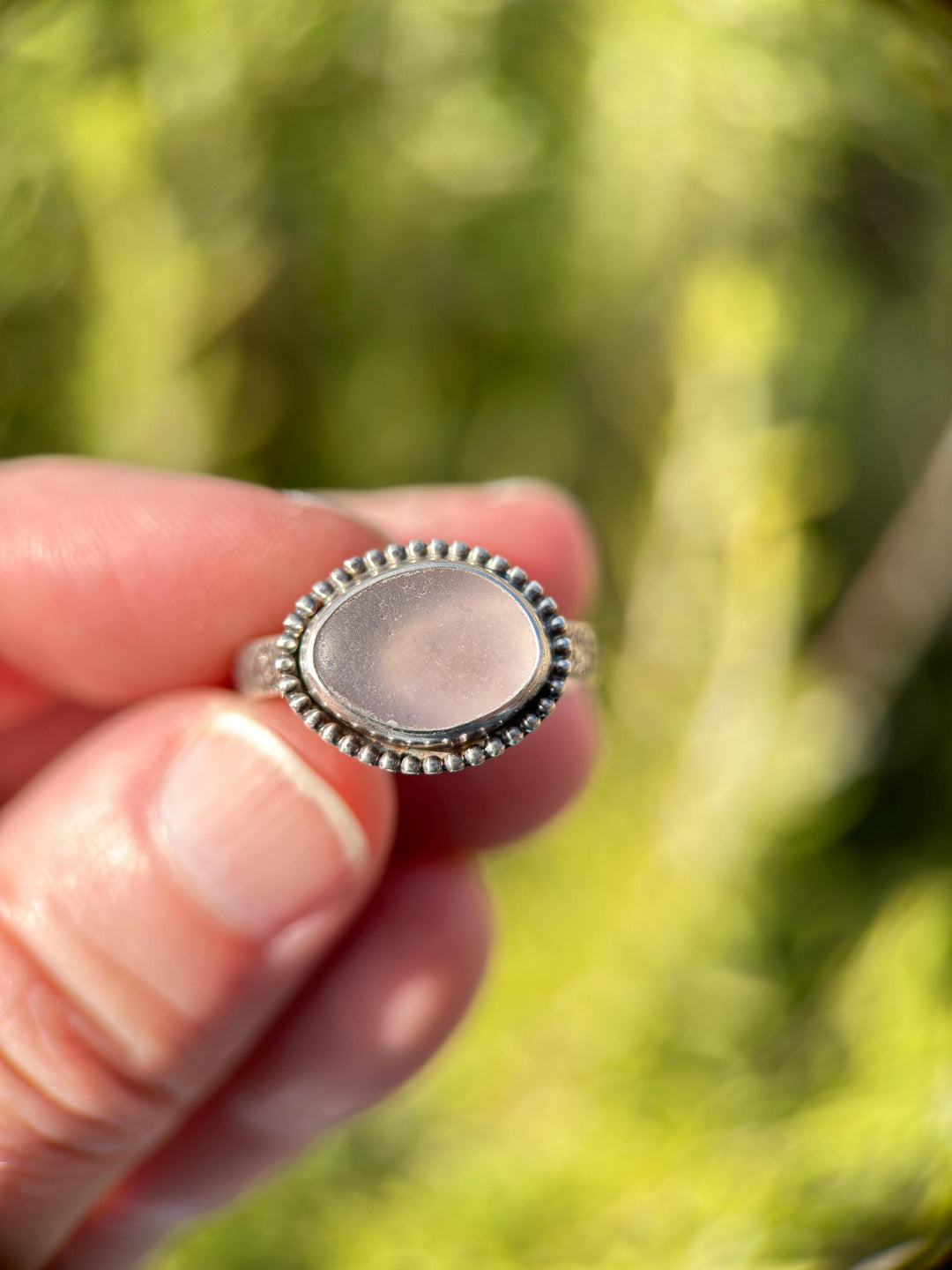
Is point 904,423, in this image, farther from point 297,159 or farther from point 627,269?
point 297,159

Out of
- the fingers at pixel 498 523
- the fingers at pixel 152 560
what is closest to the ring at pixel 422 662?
the fingers at pixel 152 560

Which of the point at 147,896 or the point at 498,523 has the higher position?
the point at 498,523

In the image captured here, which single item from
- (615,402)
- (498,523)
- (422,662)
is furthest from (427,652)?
(615,402)

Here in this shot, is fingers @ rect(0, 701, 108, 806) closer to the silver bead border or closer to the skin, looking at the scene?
the skin

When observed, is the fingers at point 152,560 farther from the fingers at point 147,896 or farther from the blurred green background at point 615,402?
the blurred green background at point 615,402

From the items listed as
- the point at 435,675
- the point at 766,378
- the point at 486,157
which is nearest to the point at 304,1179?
the point at 435,675

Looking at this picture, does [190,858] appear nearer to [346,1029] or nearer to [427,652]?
[427,652]
